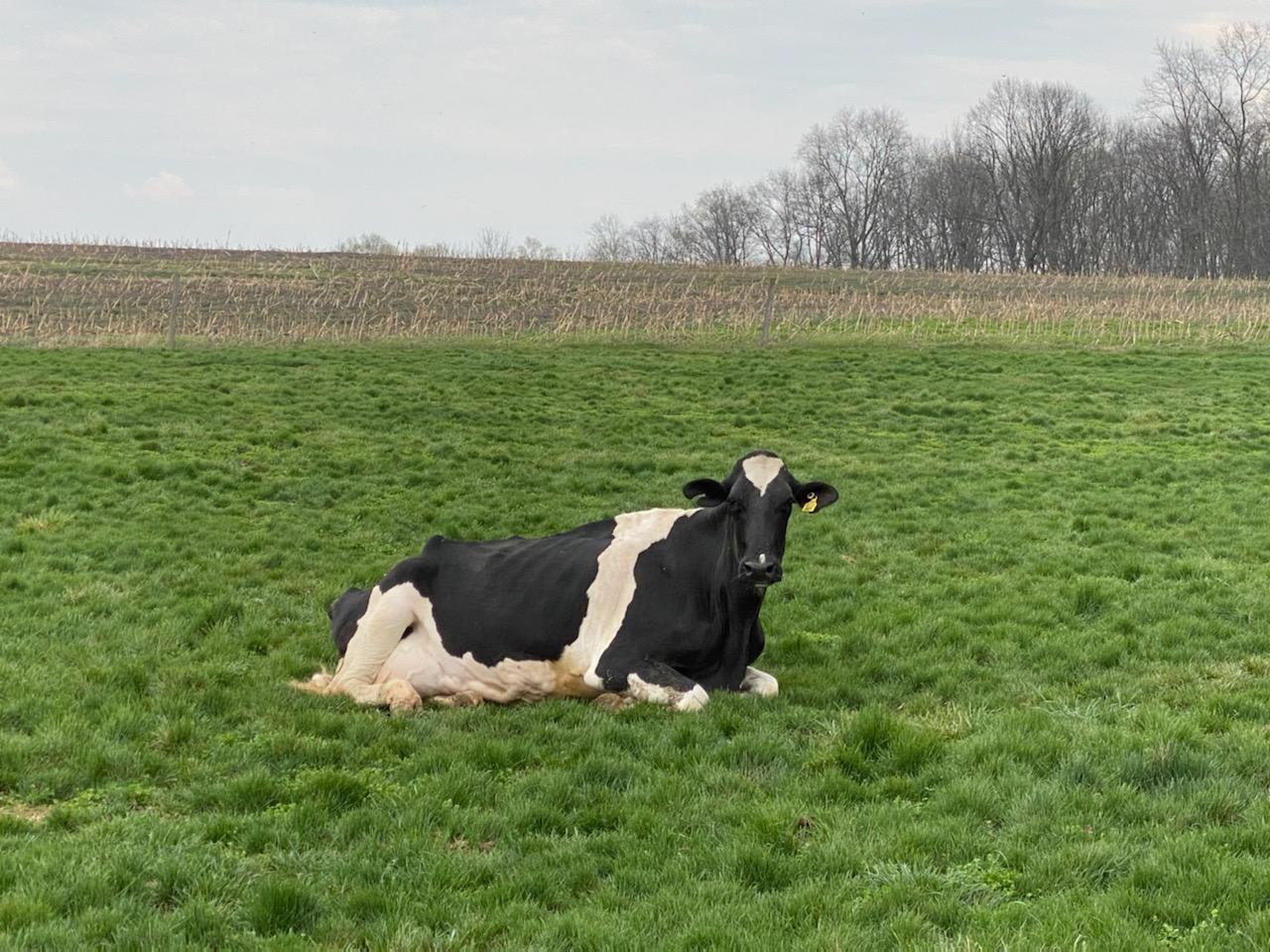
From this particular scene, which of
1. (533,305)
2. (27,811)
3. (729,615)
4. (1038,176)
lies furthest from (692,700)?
(1038,176)

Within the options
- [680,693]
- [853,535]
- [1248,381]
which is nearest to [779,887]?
[680,693]

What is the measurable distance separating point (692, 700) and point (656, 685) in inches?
10.9

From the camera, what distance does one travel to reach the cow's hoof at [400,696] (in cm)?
696

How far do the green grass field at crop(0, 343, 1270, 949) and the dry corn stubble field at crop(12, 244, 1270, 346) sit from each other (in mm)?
15103

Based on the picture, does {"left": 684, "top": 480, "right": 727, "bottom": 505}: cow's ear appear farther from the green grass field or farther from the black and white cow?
the green grass field

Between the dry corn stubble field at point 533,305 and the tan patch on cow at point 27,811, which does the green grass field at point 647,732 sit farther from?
the dry corn stubble field at point 533,305

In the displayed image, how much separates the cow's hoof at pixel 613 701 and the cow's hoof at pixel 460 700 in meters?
0.78

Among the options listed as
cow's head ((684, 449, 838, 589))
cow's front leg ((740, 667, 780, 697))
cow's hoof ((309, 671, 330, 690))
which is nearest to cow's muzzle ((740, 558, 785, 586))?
cow's head ((684, 449, 838, 589))

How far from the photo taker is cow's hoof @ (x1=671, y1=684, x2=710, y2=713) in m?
6.79

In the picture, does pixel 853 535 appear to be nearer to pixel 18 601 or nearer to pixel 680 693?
pixel 680 693

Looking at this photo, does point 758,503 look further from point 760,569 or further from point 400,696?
point 400,696

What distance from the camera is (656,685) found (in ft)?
23.0

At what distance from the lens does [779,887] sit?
176 inches

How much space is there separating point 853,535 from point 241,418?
1087 centimetres
